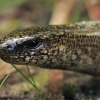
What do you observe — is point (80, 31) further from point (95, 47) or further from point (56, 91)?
point (56, 91)

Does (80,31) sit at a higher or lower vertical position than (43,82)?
higher

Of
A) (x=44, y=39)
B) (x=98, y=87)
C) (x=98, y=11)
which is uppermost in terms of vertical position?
(x=44, y=39)

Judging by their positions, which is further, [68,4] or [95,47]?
[68,4]

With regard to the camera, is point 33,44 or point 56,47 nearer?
point 33,44

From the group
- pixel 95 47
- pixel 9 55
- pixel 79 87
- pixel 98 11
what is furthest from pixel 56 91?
pixel 98 11

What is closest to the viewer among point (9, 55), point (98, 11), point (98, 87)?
point (9, 55)

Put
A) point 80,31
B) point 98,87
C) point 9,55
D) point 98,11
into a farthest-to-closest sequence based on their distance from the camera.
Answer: point 98,11 → point 98,87 → point 80,31 → point 9,55
